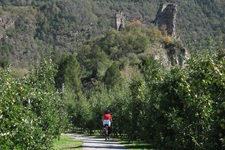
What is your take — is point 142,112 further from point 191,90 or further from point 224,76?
point 224,76

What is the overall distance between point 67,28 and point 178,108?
103705 mm

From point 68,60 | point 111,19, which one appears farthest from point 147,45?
point 111,19

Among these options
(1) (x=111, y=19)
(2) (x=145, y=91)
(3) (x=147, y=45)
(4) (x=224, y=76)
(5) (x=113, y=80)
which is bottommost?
(4) (x=224, y=76)

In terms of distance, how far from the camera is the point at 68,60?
68.3 metres

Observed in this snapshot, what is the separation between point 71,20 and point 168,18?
102 feet

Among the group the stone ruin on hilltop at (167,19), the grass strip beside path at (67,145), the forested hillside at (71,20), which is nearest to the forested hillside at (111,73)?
the forested hillside at (71,20)

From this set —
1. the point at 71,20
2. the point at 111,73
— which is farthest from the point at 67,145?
the point at 71,20

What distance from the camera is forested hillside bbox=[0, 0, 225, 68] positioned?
339ft

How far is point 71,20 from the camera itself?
11831 centimetres

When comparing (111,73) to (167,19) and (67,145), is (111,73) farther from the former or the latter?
(67,145)

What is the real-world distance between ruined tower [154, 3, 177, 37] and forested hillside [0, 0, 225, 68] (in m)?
4.32

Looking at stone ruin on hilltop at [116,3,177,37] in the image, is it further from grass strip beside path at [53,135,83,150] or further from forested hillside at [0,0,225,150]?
grass strip beside path at [53,135,83,150]

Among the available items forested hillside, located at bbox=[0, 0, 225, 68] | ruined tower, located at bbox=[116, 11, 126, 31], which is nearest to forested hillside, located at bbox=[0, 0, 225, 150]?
forested hillside, located at bbox=[0, 0, 225, 68]

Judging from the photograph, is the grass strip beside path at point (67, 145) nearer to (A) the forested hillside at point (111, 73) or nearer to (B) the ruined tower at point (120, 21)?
(A) the forested hillside at point (111, 73)
